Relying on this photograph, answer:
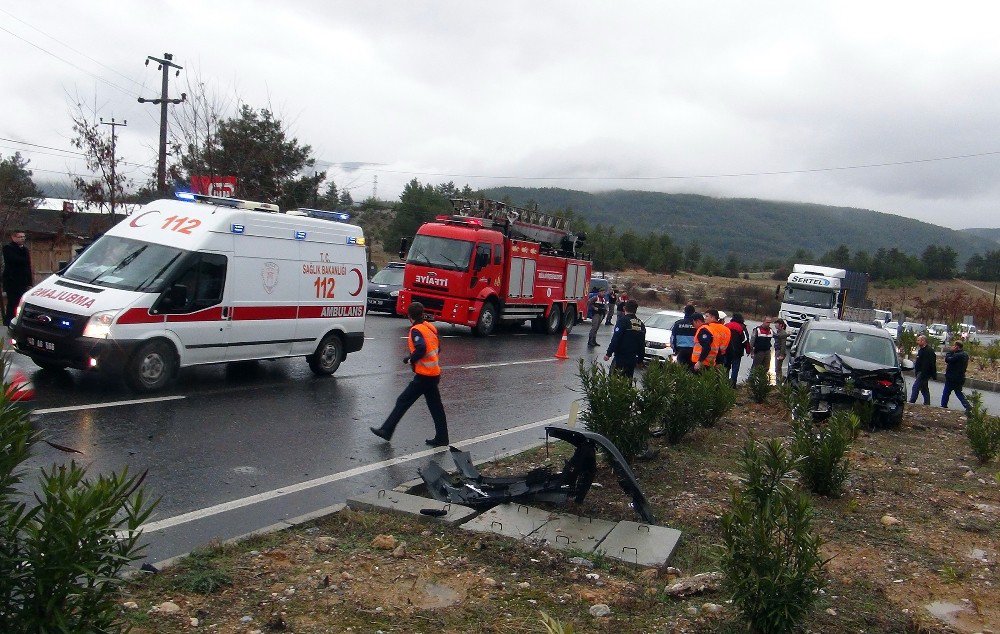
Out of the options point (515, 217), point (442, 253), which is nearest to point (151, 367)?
point (442, 253)

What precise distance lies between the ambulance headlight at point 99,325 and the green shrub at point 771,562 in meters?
8.20

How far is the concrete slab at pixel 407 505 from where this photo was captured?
20.1ft

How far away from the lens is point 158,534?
18.7 ft

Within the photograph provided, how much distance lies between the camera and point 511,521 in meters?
6.14

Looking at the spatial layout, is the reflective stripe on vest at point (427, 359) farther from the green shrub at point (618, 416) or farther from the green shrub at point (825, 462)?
the green shrub at point (825, 462)

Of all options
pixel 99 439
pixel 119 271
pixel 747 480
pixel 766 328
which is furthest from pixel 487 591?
pixel 766 328

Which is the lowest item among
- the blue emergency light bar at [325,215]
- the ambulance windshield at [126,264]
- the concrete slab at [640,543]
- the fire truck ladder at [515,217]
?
the concrete slab at [640,543]

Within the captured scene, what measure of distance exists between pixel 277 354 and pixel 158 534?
7.01 metres

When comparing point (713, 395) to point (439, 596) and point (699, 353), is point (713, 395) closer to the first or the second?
point (699, 353)

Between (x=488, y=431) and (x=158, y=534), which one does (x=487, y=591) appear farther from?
(x=488, y=431)

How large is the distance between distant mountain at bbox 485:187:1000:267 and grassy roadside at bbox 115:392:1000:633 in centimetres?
12317

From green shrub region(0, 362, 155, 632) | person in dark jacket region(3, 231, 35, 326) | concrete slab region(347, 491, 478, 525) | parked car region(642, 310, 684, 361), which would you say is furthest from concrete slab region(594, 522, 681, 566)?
parked car region(642, 310, 684, 361)

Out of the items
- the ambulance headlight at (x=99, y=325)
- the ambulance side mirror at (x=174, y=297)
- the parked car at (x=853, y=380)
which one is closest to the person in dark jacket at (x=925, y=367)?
the parked car at (x=853, y=380)

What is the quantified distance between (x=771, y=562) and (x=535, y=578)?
155cm
